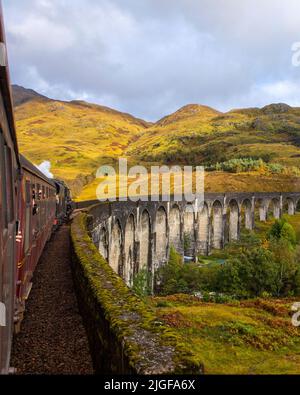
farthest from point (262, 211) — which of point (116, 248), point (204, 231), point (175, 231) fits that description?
point (116, 248)

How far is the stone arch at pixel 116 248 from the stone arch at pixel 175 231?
18868 millimetres

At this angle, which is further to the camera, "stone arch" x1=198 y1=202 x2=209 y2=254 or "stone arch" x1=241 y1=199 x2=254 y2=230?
"stone arch" x1=241 y1=199 x2=254 y2=230

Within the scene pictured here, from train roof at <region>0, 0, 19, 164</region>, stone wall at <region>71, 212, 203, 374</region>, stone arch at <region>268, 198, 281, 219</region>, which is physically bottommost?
stone wall at <region>71, 212, 203, 374</region>

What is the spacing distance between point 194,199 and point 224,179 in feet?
108

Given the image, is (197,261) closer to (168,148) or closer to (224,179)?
(224,179)

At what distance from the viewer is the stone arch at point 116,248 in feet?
93.4

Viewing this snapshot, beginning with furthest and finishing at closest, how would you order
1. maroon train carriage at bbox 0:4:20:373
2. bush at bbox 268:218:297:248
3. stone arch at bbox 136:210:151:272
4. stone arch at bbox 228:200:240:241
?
stone arch at bbox 228:200:240:241 < bush at bbox 268:218:297:248 < stone arch at bbox 136:210:151:272 < maroon train carriage at bbox 0:4:20:373

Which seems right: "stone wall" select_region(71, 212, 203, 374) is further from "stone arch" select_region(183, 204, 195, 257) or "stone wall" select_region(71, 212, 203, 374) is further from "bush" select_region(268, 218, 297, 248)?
"bush" select_region(268, 218, 297, 248)

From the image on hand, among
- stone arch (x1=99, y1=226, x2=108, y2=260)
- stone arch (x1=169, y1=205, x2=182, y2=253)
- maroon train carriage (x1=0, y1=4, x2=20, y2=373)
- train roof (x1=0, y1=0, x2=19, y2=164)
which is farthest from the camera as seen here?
stone arch (x1=169, y1=205, x2=182, y2=253)

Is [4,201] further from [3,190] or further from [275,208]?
[275,208]

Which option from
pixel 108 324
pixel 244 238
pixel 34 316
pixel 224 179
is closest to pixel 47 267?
pixel 34 316

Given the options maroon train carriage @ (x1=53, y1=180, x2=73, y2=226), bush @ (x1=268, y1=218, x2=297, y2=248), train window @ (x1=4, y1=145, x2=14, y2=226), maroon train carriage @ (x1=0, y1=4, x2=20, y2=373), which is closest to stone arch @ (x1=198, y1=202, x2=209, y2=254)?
bush @ (x1=268, y1=218, x2=297, y2=248)

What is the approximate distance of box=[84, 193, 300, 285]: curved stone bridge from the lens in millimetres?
27459
